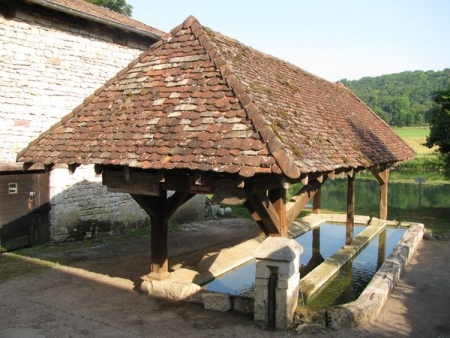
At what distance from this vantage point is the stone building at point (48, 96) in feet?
28.3

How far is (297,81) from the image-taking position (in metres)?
8.23

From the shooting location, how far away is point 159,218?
6.22m

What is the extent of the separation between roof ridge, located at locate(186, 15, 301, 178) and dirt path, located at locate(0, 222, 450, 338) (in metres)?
1.95

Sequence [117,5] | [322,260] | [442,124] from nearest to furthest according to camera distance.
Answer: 1. [322,260]
2. [442,124]
3. [117,5]

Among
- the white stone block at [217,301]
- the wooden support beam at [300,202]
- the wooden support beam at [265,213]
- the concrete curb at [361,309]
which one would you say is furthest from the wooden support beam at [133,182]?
the concrete curb at [361,309]

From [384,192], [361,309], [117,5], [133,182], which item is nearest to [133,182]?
[133,182]

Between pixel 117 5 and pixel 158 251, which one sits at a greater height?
pixel 117 5

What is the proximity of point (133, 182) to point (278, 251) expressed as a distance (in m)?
2.29

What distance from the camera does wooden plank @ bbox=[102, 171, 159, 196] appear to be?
5.56 metres

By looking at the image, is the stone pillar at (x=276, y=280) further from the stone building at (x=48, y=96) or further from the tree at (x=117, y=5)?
the tree at (x=117, y=5)

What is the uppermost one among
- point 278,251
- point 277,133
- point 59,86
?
point 59,86

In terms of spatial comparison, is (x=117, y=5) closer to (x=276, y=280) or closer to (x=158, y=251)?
(x=158, y=251)

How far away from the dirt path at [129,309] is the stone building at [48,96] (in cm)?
152

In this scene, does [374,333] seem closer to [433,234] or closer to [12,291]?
[12,291]
